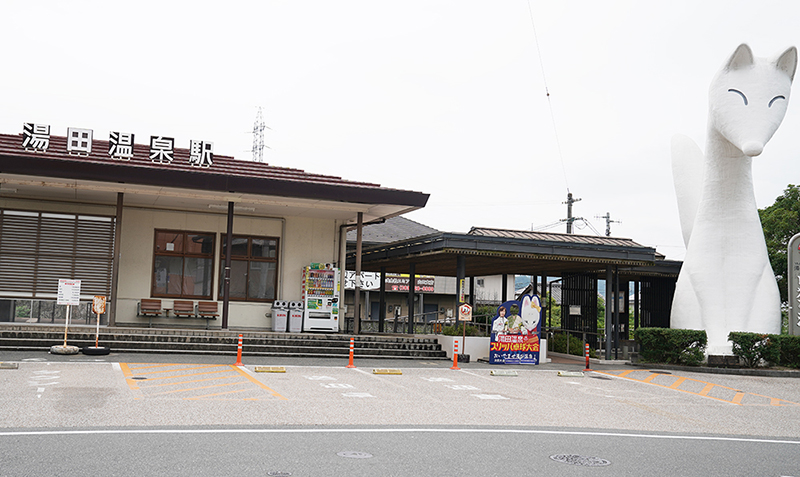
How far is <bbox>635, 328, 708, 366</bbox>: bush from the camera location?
64.5 ft

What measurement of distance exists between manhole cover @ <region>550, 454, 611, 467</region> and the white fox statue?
1459 centimetres

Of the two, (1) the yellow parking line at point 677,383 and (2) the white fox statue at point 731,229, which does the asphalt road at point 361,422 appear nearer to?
(1) the yellow parking line at point 677,383

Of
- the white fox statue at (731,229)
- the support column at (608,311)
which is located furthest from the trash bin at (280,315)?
the white fox statue at (731,229)

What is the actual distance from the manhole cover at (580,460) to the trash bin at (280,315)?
14080 millimetres

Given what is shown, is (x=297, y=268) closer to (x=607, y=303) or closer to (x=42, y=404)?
(x=607, y=303)

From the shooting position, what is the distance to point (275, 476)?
584 centimetres

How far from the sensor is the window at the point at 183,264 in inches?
817

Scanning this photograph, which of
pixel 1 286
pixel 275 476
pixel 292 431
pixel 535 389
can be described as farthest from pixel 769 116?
pixel 1 286

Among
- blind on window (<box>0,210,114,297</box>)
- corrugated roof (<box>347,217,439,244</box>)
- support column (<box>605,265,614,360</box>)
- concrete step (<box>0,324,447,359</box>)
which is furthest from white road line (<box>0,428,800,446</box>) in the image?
corrugated roof (<box>347,217,439,244</box>)

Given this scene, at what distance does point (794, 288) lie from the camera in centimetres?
2031

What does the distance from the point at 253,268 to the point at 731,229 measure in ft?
47.4

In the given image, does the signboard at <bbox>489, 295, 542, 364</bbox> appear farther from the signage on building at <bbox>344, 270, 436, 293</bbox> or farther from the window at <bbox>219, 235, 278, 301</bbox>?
the signage on building at <bbox>344, 270, 436, 293</bbox>

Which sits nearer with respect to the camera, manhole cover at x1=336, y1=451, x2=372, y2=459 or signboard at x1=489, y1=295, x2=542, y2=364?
manhole cover at x1=336, y1=451, x2=372, y2=459

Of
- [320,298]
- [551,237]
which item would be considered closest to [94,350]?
[320,298]
